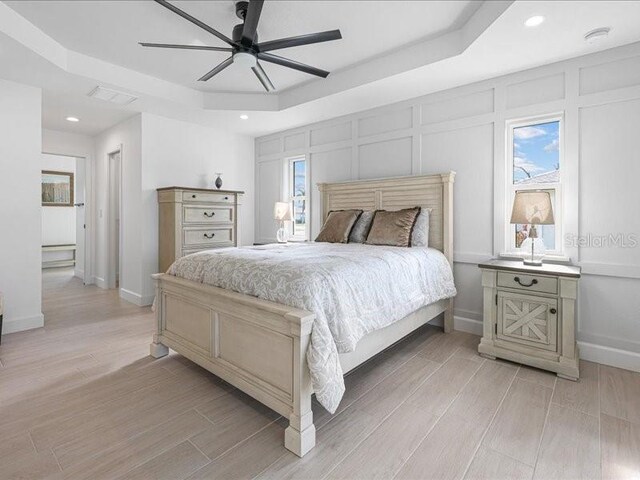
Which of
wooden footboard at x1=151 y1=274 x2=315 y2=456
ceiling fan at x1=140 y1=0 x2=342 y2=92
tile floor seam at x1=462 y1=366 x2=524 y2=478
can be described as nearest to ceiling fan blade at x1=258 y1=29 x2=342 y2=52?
ceiling fan at x1=140 y1=0 x2=342 y2=92

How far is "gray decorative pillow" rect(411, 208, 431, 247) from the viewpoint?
3278mm

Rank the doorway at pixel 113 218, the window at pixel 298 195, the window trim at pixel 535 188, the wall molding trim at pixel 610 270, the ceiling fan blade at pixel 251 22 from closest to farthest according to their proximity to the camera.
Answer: the ceiling fan blade at pixel 251 22, the wall molding trim at pixel 610 270, the window trim at pixel 535 188, the window at pixel 298 195, the doorway at pixel 113 218

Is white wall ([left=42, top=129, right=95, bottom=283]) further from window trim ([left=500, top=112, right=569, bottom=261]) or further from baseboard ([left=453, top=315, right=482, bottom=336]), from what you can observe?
window trim ([left=500, top=112, right=569, bottom=261])

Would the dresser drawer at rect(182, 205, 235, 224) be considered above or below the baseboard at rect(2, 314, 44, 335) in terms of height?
above

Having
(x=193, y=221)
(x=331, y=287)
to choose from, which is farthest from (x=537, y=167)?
(x=193, y=221)

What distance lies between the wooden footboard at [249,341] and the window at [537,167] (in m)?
2.47

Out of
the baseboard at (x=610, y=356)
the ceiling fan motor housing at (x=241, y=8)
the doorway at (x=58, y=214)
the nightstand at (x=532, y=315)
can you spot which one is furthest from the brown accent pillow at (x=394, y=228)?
the doorway at (x=58, y=214)

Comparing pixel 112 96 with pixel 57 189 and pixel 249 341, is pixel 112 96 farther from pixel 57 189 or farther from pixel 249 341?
pixel 57 189

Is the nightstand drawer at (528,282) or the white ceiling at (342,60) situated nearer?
the white ceiling at (342,60)

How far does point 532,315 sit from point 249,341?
6.95 feet

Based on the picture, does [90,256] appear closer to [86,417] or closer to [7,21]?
[7,21]

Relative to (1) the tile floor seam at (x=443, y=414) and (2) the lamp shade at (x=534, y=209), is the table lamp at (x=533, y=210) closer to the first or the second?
(2) the lamp shade at (x=534, y=209)

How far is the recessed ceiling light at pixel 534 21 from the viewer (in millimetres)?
2220

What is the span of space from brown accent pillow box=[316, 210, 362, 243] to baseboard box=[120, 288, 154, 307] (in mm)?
2423
